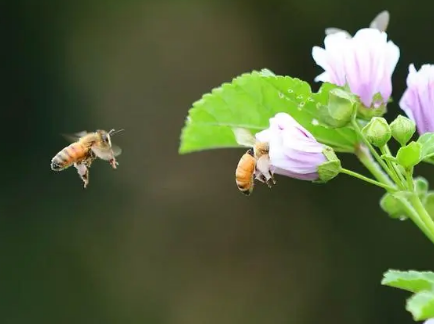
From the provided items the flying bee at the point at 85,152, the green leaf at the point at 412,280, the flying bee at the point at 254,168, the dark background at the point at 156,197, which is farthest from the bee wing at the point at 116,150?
the dark background at the point at 156,197

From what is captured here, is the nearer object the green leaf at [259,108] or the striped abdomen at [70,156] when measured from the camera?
the green leaf at [259,108]

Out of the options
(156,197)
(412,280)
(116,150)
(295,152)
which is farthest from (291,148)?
(156,197)

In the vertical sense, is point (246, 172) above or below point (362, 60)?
below

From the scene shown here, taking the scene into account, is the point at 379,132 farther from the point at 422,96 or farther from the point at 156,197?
the point at 156,197

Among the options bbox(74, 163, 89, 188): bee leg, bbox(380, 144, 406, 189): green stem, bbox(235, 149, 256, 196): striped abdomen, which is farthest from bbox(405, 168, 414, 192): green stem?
bbox(74, 163, 89, 188): bee leg

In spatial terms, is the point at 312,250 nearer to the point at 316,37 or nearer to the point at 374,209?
the point at 374,209

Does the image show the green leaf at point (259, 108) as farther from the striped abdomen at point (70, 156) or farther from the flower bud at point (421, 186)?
the striped abdomen at point (70, 156)

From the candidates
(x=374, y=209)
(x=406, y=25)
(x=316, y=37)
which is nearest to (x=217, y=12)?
(x=316, y=37)
